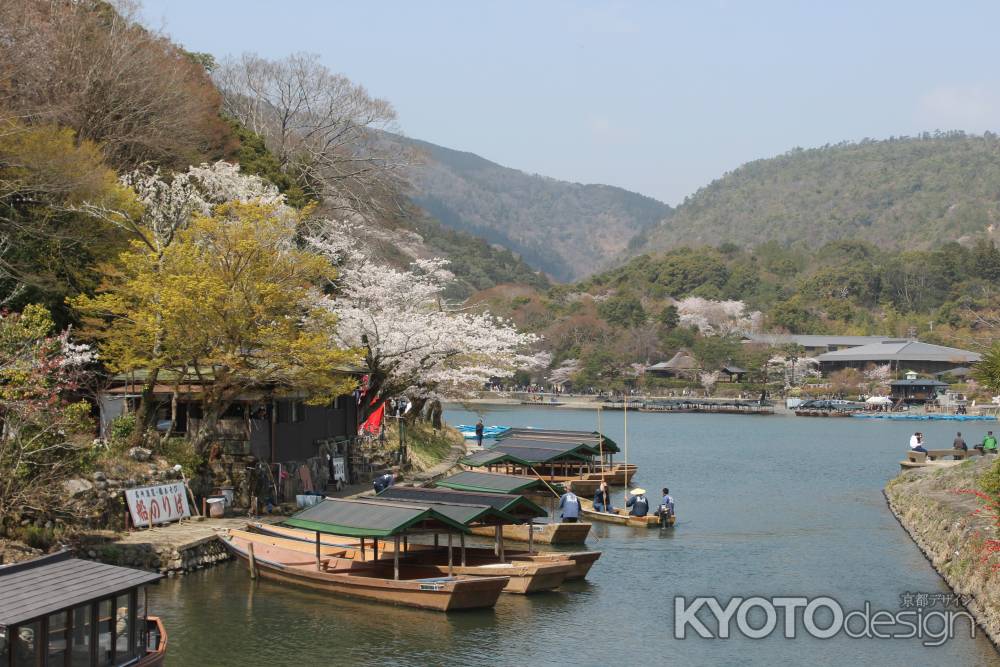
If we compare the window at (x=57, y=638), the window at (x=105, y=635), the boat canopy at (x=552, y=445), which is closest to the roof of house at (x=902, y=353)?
the boat canopy at (x=552, y=445)

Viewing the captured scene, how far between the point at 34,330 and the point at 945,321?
473ft

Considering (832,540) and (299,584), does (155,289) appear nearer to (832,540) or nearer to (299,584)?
(299,584)

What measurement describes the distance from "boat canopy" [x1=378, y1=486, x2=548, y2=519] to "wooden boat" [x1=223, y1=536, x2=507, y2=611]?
6.98ft

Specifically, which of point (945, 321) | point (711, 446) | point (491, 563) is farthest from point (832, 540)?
point (945, 321)

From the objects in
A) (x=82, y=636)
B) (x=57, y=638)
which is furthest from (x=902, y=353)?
(x=57, y=638)

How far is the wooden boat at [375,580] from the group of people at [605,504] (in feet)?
27.3

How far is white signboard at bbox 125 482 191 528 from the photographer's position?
27.9 meters

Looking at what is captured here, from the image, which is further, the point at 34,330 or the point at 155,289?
the point at 155,289

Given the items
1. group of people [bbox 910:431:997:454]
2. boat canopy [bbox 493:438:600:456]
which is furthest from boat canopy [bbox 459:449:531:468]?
group of people [bbox 910:431:997:454]

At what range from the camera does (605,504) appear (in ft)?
128

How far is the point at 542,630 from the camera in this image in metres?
23.1

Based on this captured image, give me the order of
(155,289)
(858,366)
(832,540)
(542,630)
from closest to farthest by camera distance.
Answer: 1. (542,630)
2. (155,289)
3. (832,540)
4. (858,366)

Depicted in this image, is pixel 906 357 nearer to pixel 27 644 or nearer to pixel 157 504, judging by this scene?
pixel 157 504

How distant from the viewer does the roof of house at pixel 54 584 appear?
46.5ft
